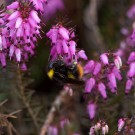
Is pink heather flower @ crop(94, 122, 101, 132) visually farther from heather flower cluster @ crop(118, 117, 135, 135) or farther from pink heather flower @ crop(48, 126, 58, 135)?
pink heather flower @ crop(48, 126, 58, 135)

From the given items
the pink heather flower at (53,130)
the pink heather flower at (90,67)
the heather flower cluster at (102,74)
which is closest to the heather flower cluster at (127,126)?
the heather flower cluster at (102,74)

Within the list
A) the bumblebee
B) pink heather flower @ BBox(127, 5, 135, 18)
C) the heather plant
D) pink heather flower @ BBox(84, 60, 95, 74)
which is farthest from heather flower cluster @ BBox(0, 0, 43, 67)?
pink heather flower @ BBox(127, 5, 135, 18)

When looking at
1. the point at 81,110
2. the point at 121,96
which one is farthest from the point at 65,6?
the point at 121,96

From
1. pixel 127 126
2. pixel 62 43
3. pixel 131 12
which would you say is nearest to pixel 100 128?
pixel 127 126

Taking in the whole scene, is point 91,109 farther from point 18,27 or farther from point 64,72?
point 18,27

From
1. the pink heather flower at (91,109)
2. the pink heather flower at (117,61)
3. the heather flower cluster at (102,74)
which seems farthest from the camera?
the pink heather flower at (91,109)

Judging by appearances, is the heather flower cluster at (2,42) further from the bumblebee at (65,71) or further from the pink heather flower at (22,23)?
the bumblebee at (65,71)
